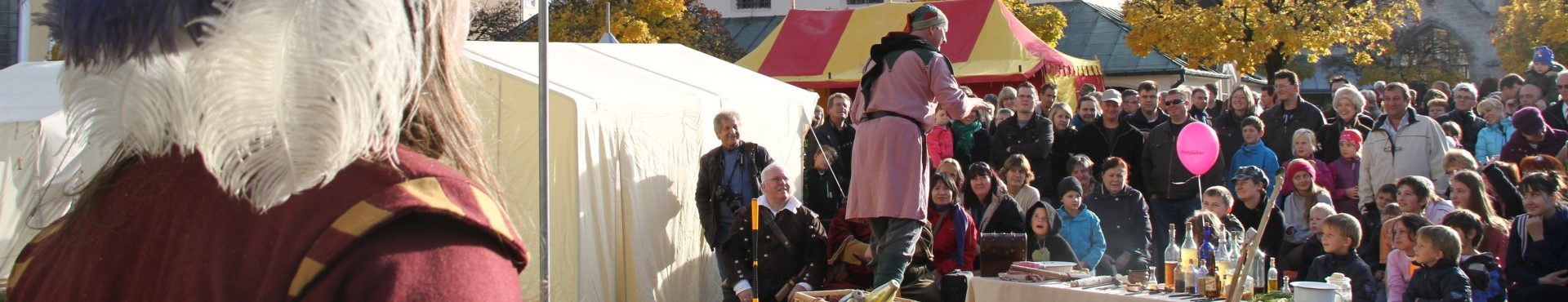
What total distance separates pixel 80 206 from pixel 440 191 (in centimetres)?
36

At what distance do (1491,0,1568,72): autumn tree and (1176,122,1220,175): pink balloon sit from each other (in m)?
20.7

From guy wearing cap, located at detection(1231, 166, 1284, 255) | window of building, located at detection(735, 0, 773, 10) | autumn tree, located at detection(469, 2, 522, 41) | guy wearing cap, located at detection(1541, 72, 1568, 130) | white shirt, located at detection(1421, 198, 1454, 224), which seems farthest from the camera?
window of building, located at detection(735, 0, 773, 10)

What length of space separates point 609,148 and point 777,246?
103 centimetres

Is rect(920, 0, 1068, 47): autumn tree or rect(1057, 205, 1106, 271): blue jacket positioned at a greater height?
rect(920, 0, 1068, 47): autumn tree

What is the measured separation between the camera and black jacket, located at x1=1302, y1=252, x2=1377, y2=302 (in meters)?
5.87

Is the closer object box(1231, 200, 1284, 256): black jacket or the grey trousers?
the grey trousers

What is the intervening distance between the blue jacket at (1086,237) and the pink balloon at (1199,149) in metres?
1.04

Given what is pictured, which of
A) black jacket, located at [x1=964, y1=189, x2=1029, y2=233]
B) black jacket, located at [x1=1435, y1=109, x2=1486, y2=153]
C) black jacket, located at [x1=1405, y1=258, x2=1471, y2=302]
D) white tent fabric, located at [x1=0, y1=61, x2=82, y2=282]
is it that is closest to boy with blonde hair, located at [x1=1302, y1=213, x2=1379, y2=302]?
black jacket, located at [x1=1405, y1=258, x2=1471, y2=302]

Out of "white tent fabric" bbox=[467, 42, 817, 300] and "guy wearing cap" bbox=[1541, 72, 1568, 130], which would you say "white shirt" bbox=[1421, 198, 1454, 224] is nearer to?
"guy wearing cap" bbox=[1541, 72, 1568, 130]

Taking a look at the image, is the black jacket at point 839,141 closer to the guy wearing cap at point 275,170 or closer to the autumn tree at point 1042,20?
the guy wearing cap at point 275,170

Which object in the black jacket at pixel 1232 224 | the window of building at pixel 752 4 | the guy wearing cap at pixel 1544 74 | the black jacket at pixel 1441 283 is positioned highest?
the window of building at pixel 752 4

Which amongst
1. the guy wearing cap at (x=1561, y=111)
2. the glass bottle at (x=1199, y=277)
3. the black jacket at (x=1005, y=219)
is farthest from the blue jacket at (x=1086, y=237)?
the guy wearing cap at (x=1561, y=111)

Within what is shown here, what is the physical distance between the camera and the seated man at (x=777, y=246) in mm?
7465

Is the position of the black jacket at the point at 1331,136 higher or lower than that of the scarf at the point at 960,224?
higher
